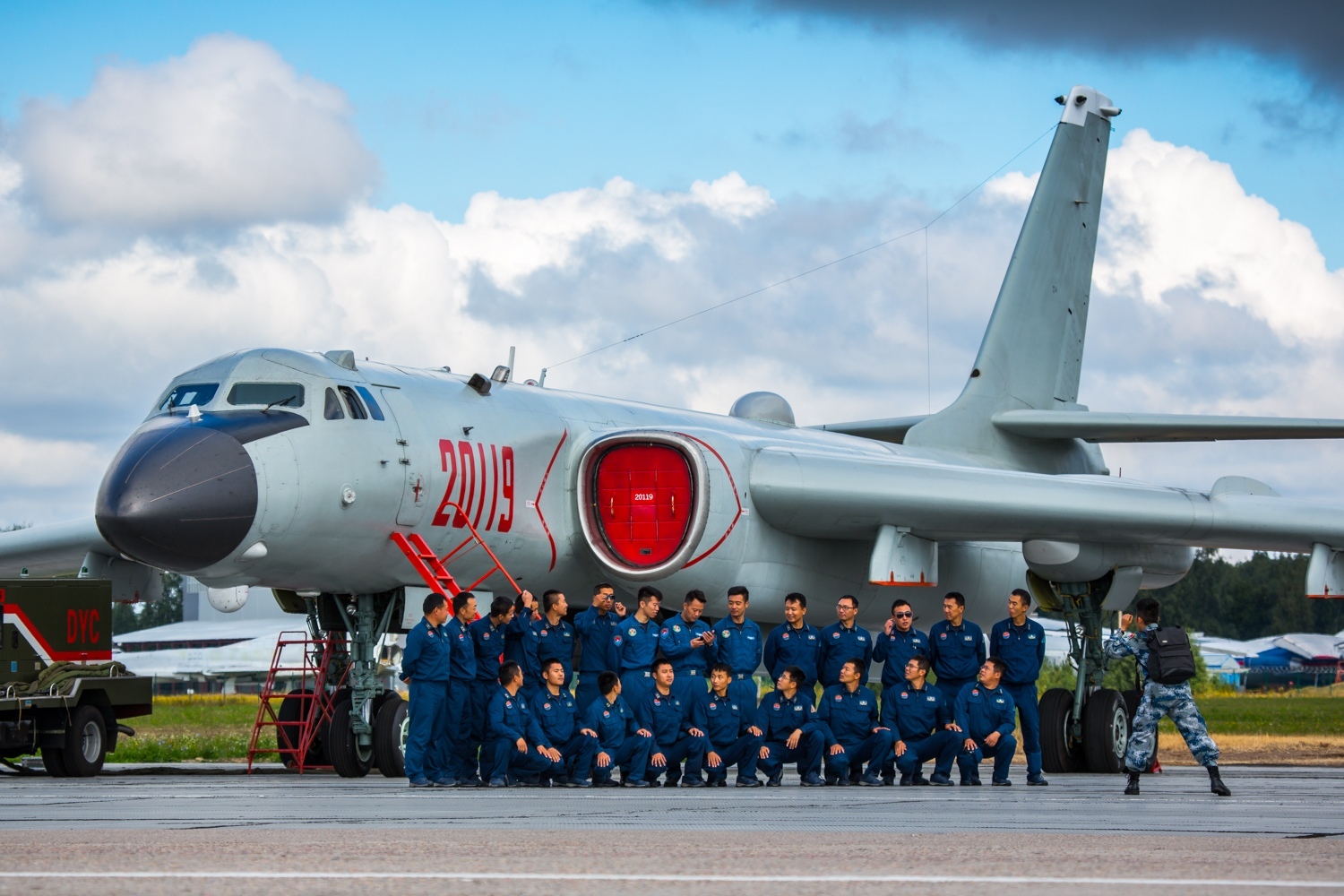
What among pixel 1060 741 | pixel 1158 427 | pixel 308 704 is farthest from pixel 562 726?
pixel 1158 427

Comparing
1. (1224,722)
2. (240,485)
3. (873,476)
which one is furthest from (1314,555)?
(1224,722)

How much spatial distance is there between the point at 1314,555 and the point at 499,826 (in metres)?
9.87

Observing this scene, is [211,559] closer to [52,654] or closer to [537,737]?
[537,737]

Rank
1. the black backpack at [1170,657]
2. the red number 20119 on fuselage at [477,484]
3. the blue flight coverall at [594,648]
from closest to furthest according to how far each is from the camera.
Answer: the black backpack at [1170,657]
the blue flight coverall at [594,648]
the red number 20119 on fuselage at [477,484]

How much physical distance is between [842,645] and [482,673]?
2565mm

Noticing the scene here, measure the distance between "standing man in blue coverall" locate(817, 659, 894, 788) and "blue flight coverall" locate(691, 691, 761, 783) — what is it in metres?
0.53

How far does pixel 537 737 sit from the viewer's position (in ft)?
34.4

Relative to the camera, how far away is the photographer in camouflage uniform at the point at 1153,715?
31.9 ft

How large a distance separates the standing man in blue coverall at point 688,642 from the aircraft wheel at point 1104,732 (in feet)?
15.1

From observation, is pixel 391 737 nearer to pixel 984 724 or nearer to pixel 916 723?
pixel 916 723

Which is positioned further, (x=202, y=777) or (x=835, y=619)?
(x=835, y=619)

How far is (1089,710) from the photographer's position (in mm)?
14836

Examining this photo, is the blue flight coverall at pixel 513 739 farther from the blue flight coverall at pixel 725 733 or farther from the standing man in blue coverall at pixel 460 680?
the blue flight coverall at pixel 725 733

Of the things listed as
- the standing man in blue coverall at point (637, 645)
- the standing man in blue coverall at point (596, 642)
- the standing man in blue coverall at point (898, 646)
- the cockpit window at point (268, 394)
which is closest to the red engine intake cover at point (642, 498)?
the standing man in blue coverall at point (596, 642)
